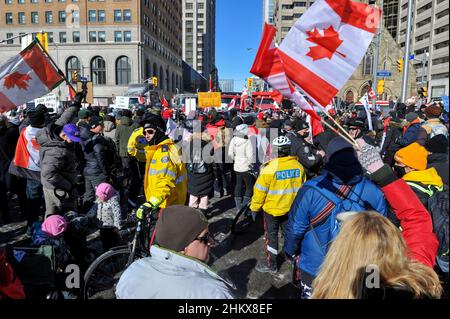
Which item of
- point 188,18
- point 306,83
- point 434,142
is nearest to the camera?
point 306,83

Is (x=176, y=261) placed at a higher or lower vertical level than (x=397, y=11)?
lower

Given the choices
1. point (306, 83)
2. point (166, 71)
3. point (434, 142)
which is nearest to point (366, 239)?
point (306, 83)

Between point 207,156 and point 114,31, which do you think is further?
point 114,31

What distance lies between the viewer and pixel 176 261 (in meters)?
1.88

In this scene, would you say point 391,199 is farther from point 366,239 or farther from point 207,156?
point 207,156

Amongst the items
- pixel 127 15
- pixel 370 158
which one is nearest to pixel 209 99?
pixel 370 158

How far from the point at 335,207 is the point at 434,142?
2.69m

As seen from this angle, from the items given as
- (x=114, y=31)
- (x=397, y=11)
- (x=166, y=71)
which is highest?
(x=397, y=11)

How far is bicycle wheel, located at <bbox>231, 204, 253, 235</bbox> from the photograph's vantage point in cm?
627

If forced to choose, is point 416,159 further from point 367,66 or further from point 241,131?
point 367,66

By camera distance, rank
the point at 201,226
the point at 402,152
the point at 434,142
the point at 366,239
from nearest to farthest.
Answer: the point at 366,239 → the point at 201,226 → the point at 402,152 → the point at 434,142

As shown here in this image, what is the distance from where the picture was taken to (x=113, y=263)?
13.2ft

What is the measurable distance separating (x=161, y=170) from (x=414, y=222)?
8.67 ft

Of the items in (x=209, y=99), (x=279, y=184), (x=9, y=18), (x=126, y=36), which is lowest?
(x=209, y=99)
